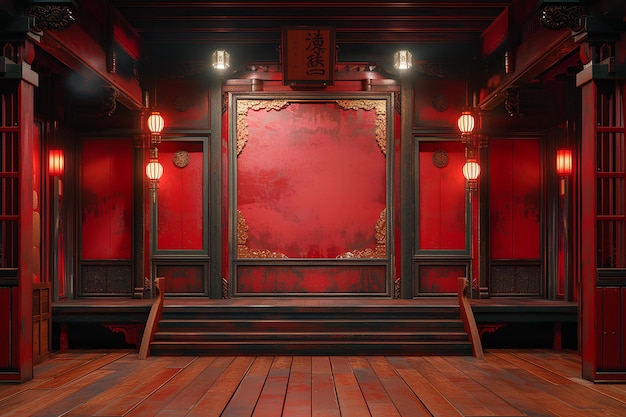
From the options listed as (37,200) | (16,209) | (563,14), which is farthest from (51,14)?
(563,14)

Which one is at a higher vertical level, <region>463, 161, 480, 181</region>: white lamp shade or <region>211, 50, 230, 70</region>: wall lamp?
<region>211, 50, 230, 70</region>: wall lamp

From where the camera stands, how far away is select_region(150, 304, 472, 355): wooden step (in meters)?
6.48

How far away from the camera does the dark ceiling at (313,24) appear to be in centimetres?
686

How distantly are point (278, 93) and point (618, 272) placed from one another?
4553 mm

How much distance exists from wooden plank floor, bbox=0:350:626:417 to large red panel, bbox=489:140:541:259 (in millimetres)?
1877

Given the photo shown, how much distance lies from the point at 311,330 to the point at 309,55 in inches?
113

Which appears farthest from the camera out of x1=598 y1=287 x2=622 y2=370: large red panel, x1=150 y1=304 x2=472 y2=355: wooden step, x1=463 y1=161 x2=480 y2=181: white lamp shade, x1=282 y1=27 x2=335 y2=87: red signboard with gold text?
x1=463 y1=161 x2=480 y2=181: white lamp shade

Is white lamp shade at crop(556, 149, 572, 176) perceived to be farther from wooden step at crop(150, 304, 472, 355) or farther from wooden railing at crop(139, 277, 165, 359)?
wooden railing at crop(139, 277, 165, 359)

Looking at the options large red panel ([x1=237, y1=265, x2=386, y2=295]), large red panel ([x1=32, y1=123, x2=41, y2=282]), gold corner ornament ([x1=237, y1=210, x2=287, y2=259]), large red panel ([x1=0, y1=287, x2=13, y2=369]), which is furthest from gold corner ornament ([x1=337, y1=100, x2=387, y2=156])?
large red panel ([x1=0, y1=287, x2=13, y2=369])

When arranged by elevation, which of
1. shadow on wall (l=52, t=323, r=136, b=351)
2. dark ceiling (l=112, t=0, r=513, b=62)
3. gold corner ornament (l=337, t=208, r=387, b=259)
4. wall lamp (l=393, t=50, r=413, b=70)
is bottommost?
shadow on wall (l=52, t=323, r=136, b=351)

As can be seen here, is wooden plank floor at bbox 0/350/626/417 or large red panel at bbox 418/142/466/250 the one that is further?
large red panel at bbox 418/142/466/250

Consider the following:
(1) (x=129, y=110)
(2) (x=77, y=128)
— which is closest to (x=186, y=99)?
(1) (x=129, y=110)

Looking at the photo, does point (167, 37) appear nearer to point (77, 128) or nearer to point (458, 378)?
point (77, 128)

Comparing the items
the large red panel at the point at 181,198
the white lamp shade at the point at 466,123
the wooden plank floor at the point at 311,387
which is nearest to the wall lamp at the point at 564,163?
the white lamp shade at the point at 466,123
